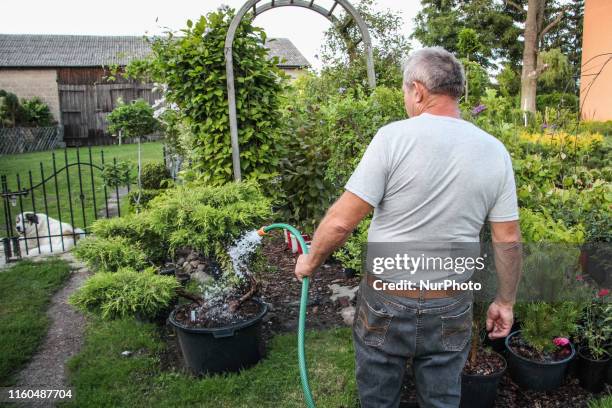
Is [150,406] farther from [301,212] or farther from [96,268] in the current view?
[301,212]

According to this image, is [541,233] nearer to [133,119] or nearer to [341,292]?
[341,292]

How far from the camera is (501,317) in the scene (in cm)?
197

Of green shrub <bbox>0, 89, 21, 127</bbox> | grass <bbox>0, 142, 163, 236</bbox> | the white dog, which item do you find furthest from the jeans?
green shrub <bbox>0, 89, 21, 127</bbox>

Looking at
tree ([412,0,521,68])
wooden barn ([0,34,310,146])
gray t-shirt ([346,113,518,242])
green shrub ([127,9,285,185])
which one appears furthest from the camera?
tree ([412,0,521,68])

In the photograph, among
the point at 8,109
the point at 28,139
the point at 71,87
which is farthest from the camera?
the point at 71,87

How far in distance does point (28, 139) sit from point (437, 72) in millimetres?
20190

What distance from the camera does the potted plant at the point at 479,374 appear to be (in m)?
2.58

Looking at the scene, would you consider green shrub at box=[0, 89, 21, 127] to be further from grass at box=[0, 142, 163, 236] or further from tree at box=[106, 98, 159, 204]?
tree at box=[106, 98, 159, 204]

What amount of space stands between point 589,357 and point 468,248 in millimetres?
1657

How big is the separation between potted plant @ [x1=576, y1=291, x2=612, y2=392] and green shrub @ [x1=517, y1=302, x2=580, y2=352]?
0.18 meters

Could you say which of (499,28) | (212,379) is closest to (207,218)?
(212,379)

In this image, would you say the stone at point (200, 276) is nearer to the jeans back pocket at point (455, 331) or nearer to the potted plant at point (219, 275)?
the potted plant at point (219, 275)

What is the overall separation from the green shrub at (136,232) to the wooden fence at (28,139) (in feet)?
55.5

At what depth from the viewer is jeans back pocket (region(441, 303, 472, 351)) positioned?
1749 mm
